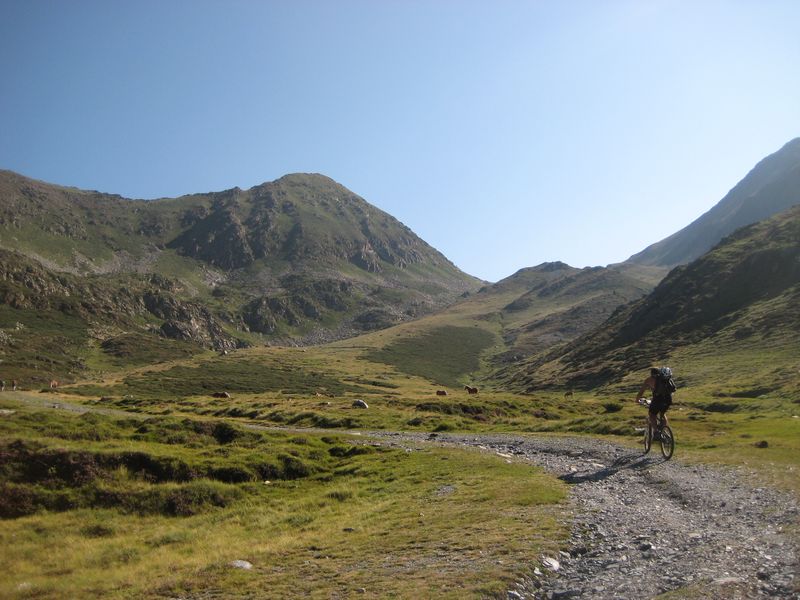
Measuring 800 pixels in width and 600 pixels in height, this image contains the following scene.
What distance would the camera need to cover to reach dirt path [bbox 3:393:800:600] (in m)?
9.51

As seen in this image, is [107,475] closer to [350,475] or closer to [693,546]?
[350,475]

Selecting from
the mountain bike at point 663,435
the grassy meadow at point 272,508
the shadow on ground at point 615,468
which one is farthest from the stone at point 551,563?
the mountain bike at point 663,435

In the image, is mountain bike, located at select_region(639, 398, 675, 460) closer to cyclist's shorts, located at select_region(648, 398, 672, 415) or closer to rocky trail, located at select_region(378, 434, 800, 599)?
cyclist's shorts, located at select_region(648, 398, 672, 415)

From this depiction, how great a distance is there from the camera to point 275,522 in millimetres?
20656

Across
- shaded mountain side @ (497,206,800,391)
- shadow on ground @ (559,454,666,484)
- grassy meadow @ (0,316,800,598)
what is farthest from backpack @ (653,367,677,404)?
shaded mountain side @ (497,206,800,391)

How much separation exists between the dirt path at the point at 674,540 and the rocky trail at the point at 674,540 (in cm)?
2

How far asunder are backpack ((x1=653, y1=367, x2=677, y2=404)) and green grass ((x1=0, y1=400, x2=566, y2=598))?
5925 mm

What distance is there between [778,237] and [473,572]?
705 ft

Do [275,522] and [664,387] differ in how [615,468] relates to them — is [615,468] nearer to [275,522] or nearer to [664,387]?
[664,387]

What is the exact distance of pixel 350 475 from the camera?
92.4 feet

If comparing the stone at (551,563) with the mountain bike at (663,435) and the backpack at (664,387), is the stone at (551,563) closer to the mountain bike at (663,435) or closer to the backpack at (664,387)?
the backpack at (664,387)

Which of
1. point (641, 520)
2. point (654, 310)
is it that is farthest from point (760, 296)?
point (641, 520)

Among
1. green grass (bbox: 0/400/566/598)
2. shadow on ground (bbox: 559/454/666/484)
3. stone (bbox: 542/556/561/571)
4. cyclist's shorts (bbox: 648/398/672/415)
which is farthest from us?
cyclist's shorts (bbox: 648/398/672/415)

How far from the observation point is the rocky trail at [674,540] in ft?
31.2
